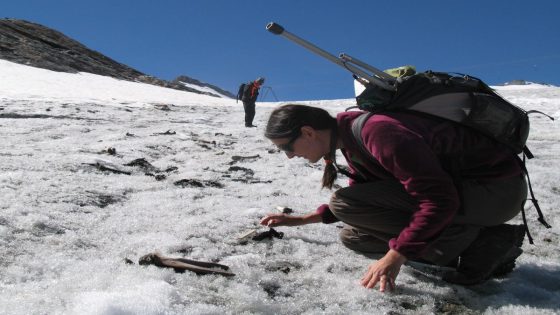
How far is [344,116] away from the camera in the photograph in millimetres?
2979

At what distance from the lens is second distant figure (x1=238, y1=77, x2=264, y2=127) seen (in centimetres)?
1461

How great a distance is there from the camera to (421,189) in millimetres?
2494

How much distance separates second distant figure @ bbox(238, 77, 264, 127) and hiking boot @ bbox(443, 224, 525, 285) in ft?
38.0

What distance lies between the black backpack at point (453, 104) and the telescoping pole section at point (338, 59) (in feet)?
0.15

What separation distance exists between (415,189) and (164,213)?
7.91 feet

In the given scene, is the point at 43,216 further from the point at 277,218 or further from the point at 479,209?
the point at 479,209

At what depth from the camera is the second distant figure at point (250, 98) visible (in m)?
14.6

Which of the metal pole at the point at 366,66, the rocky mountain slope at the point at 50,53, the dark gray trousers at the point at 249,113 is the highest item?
the rocky mountain slope at the point at 50,53

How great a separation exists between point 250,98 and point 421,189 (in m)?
13.6

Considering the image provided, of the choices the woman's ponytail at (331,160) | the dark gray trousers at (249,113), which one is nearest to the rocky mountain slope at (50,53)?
the dark gray trousers at (249,113)

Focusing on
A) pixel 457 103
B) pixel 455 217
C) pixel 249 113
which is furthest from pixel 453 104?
pixel 249 113

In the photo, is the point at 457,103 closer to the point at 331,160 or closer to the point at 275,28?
the point at 331,160

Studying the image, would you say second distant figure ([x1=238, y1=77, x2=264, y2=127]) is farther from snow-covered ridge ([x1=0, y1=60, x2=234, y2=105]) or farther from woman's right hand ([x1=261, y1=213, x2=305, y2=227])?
woman's right hand ([x1=261, y1=213, x2=305, y2=227])

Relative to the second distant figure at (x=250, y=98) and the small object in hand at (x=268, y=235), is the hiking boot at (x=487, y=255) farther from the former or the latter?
the second distant figure at (x=250, y=98)
